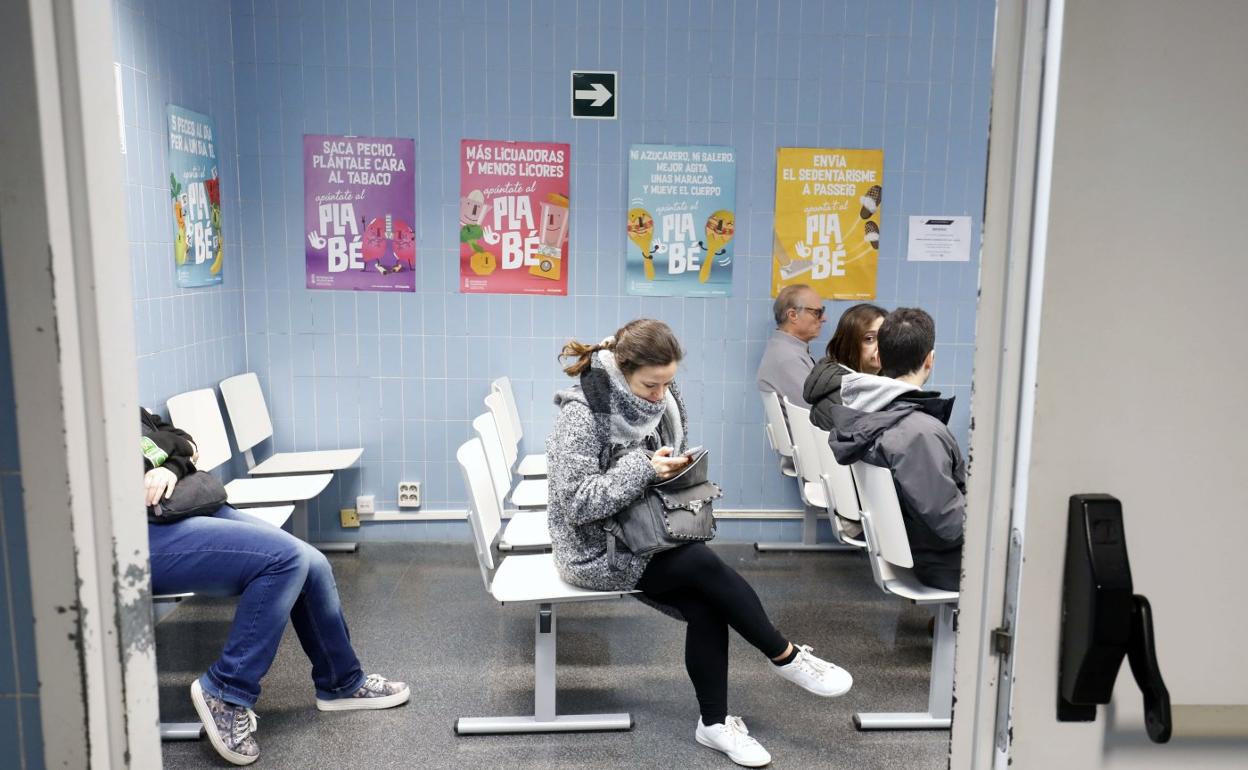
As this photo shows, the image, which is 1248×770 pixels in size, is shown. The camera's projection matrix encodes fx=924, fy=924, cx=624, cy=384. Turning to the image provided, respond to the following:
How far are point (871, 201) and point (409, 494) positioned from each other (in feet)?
9.37

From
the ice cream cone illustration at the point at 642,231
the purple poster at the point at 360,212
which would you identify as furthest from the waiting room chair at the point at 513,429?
the ice cream cone illustration at the point at 642,231

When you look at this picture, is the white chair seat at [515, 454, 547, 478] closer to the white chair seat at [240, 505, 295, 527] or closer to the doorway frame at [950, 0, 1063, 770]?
the white chair seat at [240, 505, 295, 527]

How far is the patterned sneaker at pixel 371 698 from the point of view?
3107 millimetres

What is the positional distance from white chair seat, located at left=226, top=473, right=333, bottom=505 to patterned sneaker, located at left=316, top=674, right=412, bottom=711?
996mm

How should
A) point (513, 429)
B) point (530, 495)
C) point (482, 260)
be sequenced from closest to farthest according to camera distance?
point (530, 495) < point (513, 429) < point (482, 260)

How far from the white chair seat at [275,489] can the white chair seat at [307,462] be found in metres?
0.05

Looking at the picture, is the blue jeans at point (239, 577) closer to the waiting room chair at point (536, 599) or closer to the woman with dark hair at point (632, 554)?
the waiting room chair at point (536, 599)

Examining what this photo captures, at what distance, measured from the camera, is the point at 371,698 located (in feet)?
10.3

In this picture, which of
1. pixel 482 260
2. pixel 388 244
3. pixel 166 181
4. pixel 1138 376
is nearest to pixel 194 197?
pixel 166 181

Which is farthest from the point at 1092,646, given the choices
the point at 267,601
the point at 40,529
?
the point at 267,601

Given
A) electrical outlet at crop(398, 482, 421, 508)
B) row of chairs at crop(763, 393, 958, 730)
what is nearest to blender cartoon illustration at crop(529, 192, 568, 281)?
electrical outlet at crop(398, 482, 421, 508)

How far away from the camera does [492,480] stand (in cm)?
339

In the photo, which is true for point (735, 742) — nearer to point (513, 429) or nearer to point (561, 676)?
point (561, 676)

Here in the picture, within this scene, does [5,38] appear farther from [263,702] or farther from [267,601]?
[263,702]
